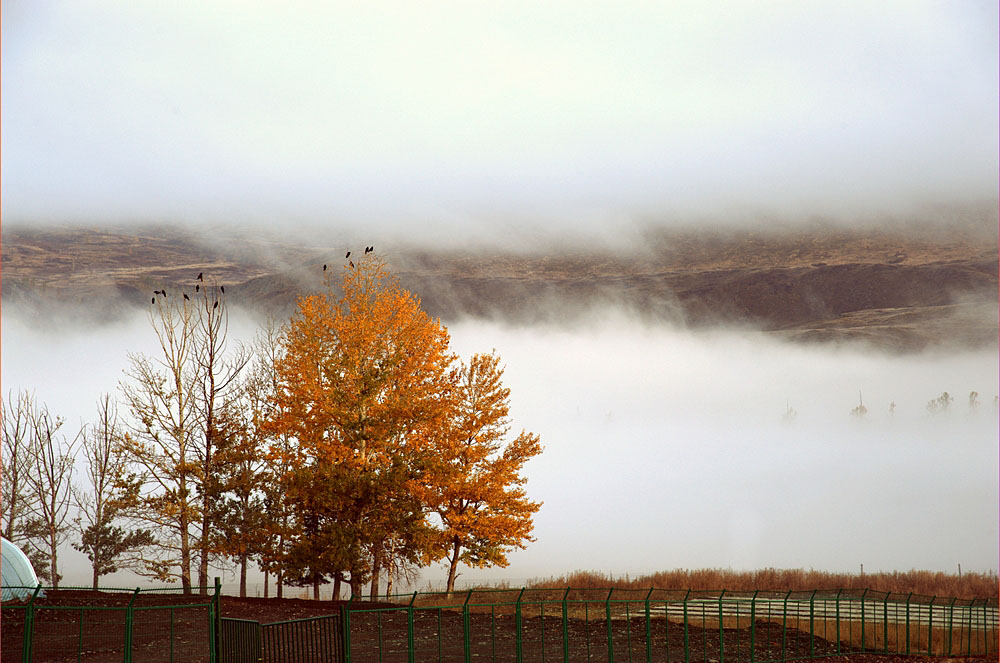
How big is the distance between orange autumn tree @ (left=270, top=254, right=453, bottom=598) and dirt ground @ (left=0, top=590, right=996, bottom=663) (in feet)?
8.41

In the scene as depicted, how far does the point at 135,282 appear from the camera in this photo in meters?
138

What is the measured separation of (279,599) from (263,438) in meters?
7.28

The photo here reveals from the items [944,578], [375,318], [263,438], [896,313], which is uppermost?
[896,313]

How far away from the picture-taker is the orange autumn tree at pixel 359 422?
35969 millimetres

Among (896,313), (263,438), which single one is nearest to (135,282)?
(263,438)

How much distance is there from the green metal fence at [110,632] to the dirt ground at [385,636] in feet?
0.12

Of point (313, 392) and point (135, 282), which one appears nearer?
point (313, 392)

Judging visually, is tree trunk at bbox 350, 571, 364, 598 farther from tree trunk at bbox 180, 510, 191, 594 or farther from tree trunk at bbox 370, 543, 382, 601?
tree trunk at bbox 180, 510, 191, 594

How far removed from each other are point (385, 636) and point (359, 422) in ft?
28.8

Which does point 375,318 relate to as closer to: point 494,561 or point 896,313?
point 494,561

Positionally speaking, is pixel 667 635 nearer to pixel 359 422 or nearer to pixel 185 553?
pixel 359 422

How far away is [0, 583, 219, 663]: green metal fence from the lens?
23.2 m

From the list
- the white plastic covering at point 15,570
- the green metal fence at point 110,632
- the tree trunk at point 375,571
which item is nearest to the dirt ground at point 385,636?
the green metal fence at point 110,632

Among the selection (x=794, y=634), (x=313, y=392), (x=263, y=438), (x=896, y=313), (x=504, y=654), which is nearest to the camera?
(x=504, y=654)
